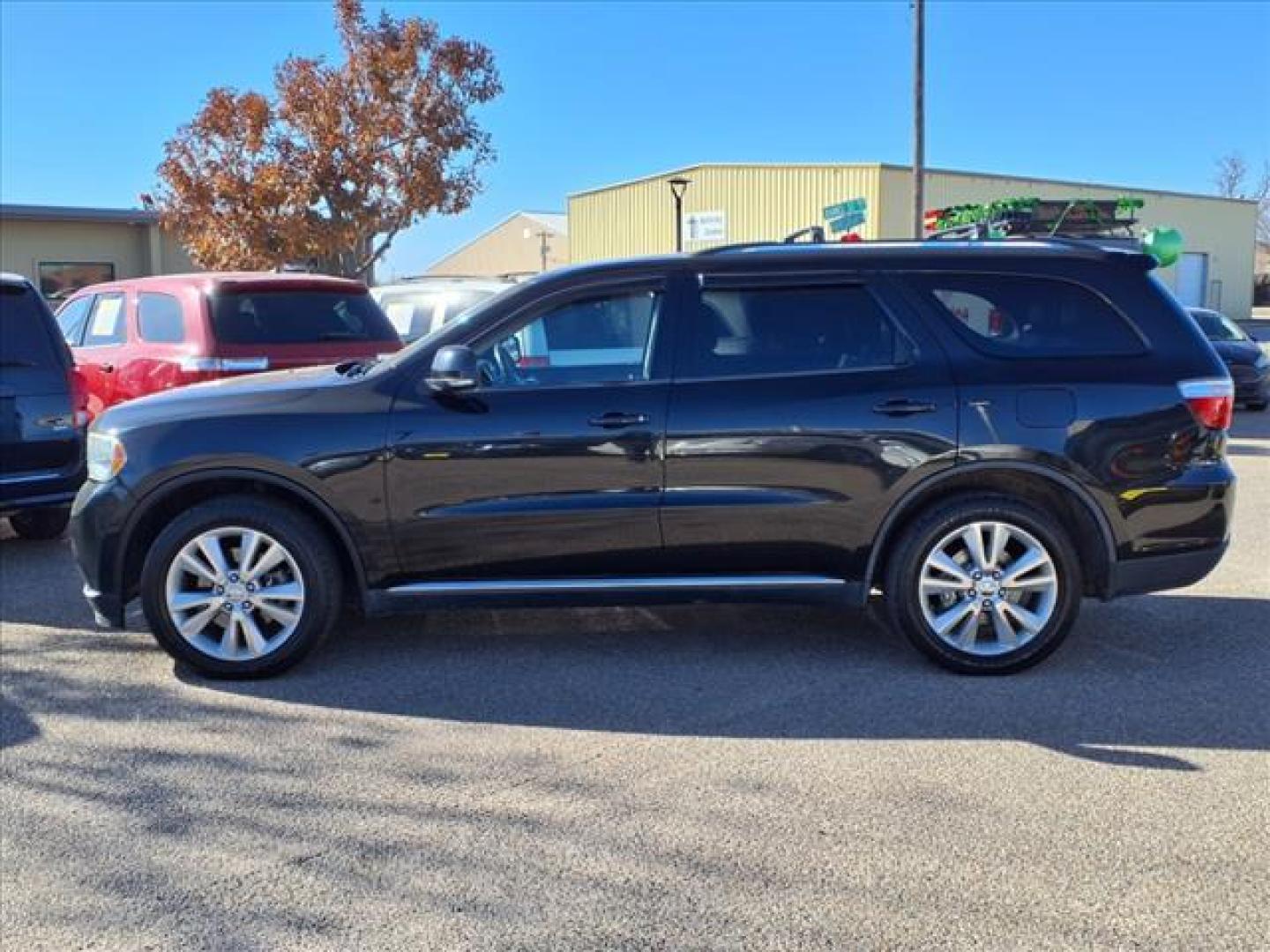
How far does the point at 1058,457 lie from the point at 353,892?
3.25m

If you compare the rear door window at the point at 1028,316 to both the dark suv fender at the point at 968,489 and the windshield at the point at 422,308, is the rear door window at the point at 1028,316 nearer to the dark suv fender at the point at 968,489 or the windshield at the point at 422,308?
the dark suv fender at the point at 968,489

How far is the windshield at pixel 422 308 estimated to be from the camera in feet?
37.5

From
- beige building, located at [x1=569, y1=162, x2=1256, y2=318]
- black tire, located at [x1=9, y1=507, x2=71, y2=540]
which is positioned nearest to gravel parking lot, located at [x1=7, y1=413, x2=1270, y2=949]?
black tire, located at [x1=9, y1=507, x2=71, y2=540]

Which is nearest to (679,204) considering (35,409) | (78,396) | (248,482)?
(78,396)

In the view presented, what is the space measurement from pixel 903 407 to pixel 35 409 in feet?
17.2

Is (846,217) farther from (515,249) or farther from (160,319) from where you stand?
(515,249)

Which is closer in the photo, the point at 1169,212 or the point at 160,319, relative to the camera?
the point at 160,319

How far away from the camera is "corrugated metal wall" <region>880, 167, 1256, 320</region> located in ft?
109

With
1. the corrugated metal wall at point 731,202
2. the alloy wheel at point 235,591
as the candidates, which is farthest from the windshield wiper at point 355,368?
the corrugated metal wall at point 731,202

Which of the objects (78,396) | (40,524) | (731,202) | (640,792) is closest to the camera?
(640,792)

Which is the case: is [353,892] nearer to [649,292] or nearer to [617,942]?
[617,942]

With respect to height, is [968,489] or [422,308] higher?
[422,308]

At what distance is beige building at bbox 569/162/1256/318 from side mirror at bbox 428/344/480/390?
25.1 meters

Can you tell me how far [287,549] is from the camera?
4738mm
